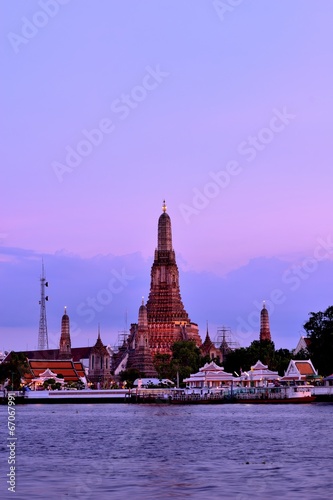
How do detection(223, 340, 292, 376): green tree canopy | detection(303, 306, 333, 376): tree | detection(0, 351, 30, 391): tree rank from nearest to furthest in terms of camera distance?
detection(303, 306, 333, 376): tree
detection(223, 340, 292, 376): green tree canopy
detection(0, 351, 30, 391): tree

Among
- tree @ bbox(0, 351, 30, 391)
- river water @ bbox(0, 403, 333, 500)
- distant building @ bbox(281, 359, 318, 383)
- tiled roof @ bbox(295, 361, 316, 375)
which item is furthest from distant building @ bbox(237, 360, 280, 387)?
river water @ bbox(0, 403, 333, 500)

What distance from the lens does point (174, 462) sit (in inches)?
1959

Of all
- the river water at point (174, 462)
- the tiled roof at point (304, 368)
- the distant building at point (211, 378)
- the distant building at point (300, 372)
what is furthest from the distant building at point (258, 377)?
the river water at point (174, 462)

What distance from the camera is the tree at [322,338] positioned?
14425 cm

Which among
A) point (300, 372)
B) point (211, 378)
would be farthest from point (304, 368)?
point (211, 378)

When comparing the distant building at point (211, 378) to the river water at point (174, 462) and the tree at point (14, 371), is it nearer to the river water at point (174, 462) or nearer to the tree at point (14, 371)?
the tree at point (14, 371)

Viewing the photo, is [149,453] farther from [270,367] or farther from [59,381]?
[59,381]

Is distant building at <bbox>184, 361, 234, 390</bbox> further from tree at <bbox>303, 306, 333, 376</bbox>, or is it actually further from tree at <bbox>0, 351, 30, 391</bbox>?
tree at <bbox>0, 351, 30, 391</bbox>

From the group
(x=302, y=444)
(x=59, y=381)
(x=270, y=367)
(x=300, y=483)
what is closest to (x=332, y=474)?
(x=300, y=483)

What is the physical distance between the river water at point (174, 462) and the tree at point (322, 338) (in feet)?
202

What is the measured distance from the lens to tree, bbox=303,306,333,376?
473ft

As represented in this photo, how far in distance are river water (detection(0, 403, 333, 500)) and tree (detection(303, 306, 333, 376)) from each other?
202 feet

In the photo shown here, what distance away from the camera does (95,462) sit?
5022cm

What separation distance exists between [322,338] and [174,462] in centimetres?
9771
